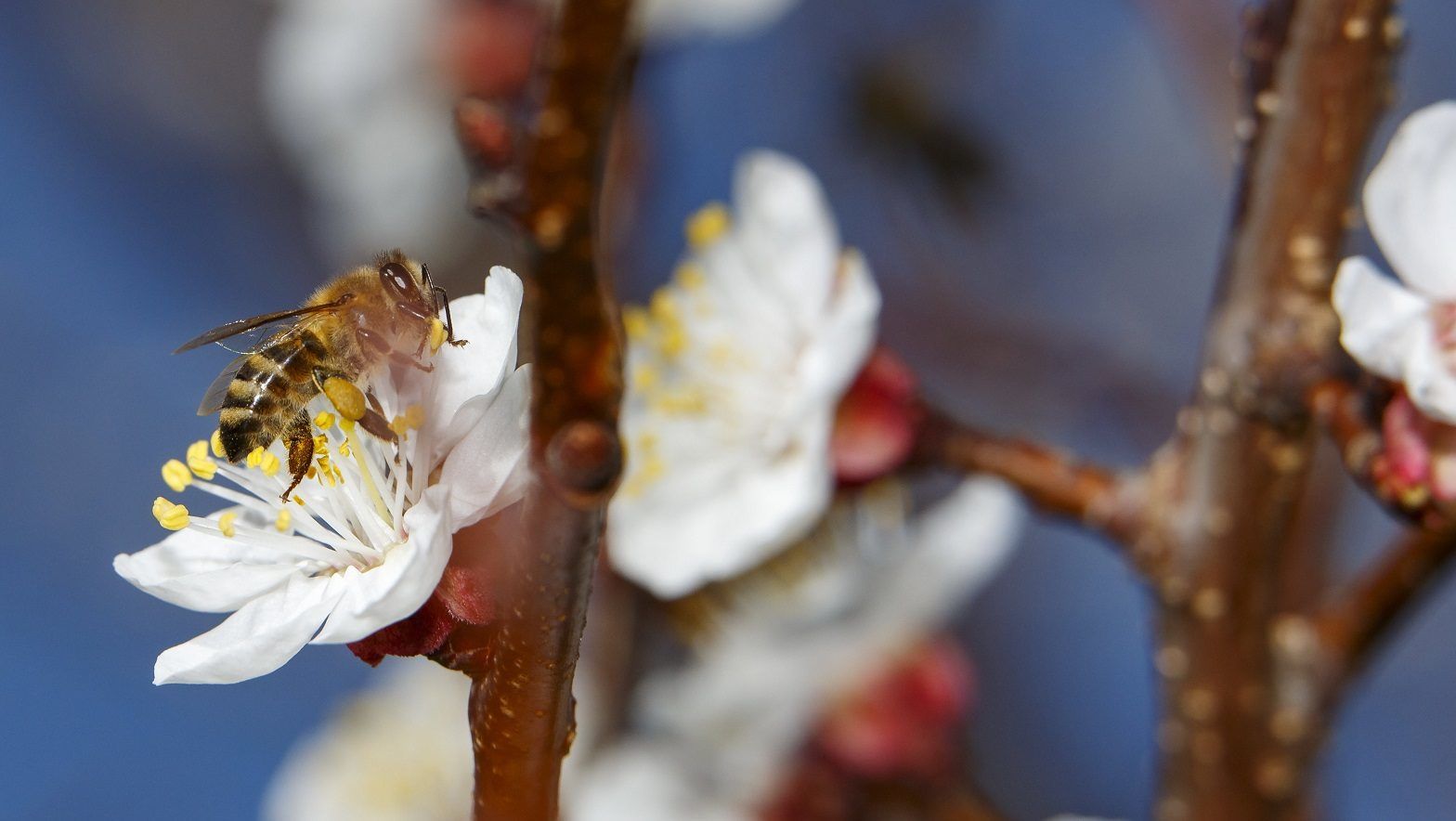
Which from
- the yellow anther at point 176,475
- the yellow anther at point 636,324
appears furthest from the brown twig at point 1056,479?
the yellow anther at point 176,475

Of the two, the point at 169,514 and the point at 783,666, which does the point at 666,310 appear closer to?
the point at 783,666

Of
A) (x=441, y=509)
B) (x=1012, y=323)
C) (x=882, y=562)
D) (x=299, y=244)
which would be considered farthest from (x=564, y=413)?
(x=299, y=244)

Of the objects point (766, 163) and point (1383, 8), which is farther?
point (766, 163)

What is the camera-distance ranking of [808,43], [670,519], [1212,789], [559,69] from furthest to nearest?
[808,43] → [670,519] → [1212,789] → [559,69]

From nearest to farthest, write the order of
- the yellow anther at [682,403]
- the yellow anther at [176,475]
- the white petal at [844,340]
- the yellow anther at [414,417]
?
the yellow anther at [414,417]
the yellow anther at [176,475]
the white petal at [844,340]
the yellow anther at [682,403]

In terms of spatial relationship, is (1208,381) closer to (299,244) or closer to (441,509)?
(441,509)

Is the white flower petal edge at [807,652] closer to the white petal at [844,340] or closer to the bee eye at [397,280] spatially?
the white petal at [844,340]
